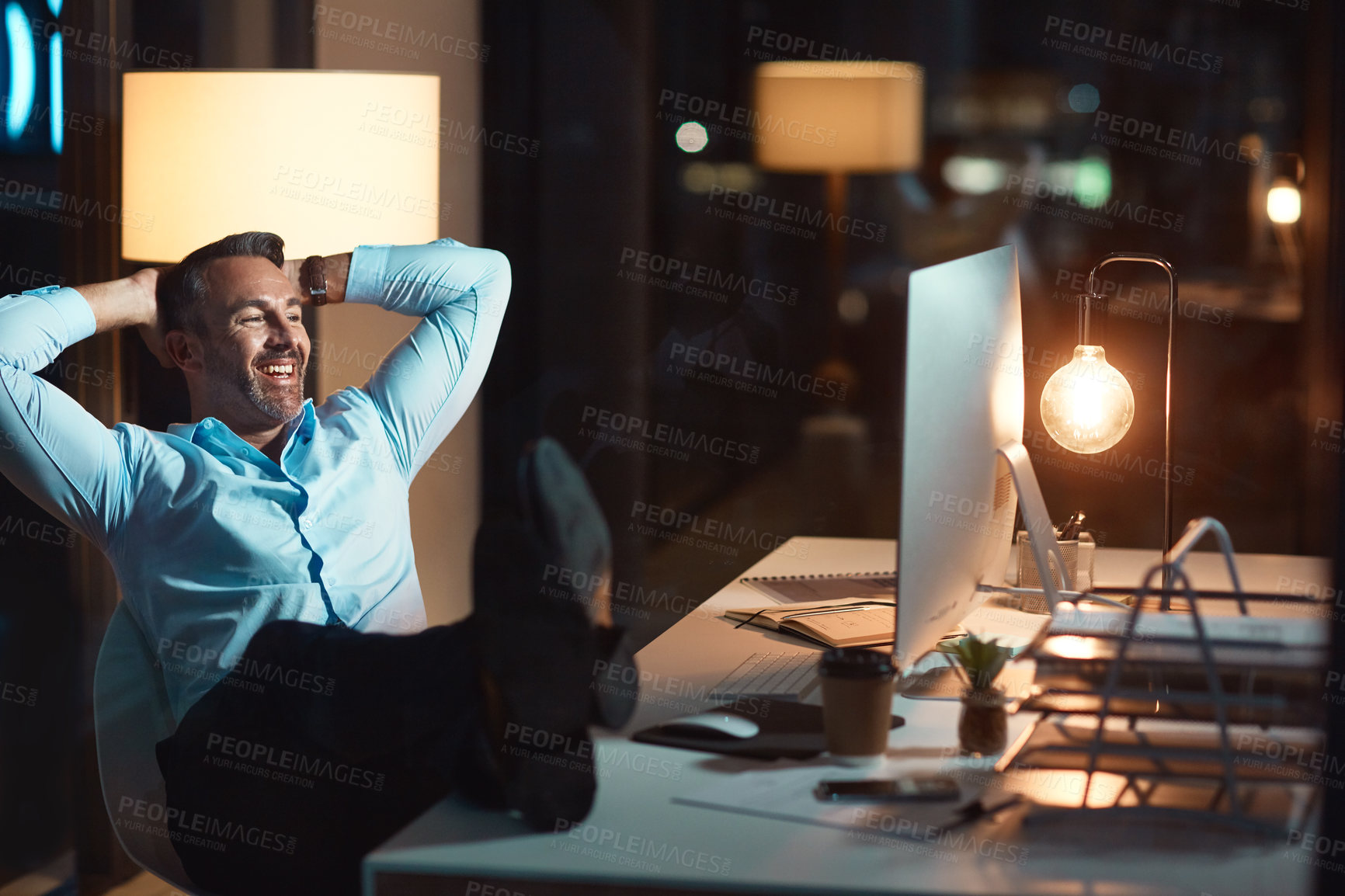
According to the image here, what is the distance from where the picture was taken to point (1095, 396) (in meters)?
1.58

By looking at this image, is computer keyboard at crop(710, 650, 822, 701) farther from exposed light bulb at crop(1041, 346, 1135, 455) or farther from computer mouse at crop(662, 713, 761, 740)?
exposed light bulb at crop(1041, 346, 1135, 455)

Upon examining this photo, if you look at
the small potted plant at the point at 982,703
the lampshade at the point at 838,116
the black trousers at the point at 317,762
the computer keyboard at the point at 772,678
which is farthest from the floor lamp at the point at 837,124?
the small potted plant at the point at 982,703

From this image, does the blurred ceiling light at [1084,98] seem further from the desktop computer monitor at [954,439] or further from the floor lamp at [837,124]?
the desktop computer monitor at [954,439]

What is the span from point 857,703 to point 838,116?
7.18 feet

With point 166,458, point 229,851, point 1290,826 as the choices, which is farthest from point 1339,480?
point 166,458

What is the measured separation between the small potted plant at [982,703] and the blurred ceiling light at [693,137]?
7.53 feet

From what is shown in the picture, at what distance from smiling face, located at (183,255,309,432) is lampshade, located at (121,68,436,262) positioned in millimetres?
115

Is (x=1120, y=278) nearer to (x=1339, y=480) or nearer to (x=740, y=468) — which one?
(x=740, y=468)

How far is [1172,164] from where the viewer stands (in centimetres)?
283

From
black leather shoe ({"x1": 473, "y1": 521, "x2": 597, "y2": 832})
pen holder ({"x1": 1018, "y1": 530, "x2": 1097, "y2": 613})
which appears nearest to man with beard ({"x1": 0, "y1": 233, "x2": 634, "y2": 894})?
black leather shoe ({"x1": 473, "y1": 521, "x2": 597, "y2": 832})

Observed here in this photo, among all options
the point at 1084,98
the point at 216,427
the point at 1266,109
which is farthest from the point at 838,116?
the point at 216,427

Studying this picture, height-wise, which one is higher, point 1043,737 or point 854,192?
point 854,192

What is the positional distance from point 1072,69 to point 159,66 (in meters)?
2.21

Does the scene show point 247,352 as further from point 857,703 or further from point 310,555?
point 857,703
